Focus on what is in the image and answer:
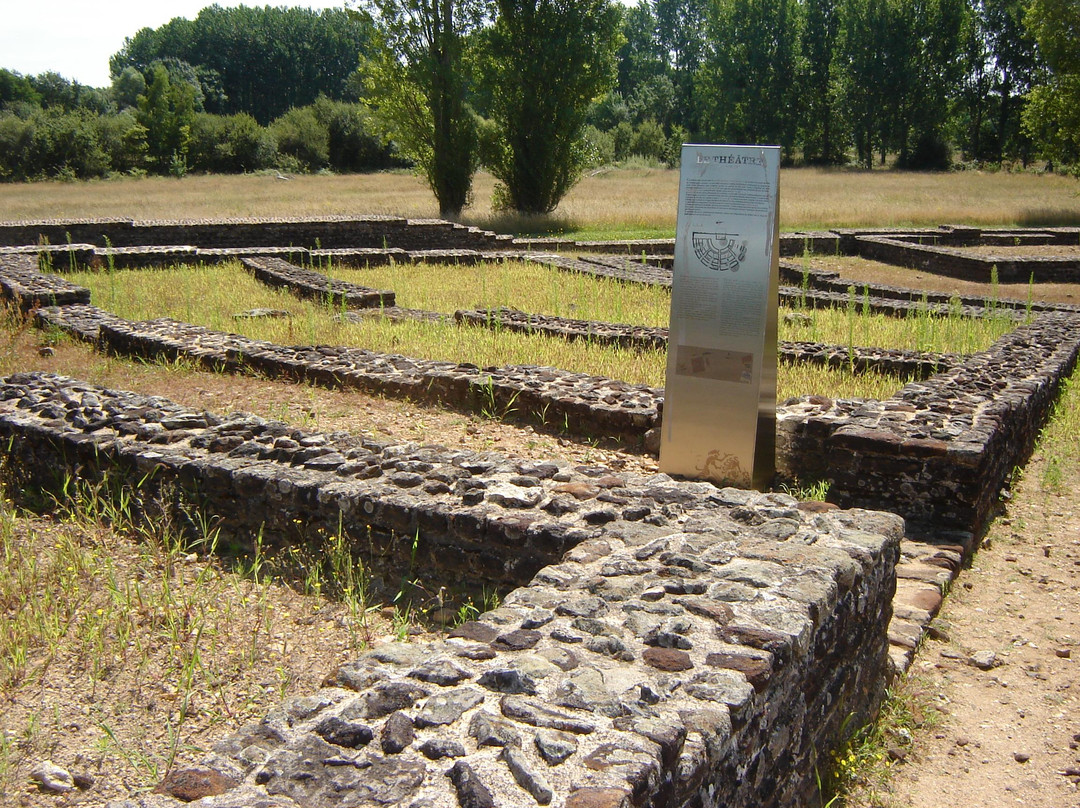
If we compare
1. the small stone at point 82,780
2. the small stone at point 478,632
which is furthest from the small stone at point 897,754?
the small stone at point 82,780

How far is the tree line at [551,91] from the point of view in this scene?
24.4m

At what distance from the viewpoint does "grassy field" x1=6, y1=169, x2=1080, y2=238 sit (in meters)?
24.4

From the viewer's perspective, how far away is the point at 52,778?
2.68m

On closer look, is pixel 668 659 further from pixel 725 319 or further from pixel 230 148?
pixel 230 148

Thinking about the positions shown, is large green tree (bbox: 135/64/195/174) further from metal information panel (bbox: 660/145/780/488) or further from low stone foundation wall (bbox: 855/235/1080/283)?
metal information panel (bbox: 660/145/780/488)

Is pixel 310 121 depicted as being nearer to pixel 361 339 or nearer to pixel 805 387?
pixel 361 339

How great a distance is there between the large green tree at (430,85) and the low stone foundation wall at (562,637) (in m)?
20.9

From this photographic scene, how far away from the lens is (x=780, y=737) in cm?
256

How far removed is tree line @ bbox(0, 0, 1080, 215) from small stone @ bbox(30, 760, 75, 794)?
23.1 metres

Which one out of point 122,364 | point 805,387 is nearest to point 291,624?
point 805,387

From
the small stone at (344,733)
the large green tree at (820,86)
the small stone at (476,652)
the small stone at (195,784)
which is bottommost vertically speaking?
the small stone at (195,784)

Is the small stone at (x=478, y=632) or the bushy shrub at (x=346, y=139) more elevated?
the bushy shrub at (x=346, y=139)

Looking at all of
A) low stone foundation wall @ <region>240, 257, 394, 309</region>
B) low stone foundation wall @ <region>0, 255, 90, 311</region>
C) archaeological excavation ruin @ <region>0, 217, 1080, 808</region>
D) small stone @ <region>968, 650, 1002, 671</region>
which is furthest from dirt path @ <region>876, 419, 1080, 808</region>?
low stone foundation wall @ <region>0, 255, 90, 311</region>

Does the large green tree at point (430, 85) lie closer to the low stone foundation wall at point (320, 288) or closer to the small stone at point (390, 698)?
the low stone foundation wall at point (320, 288)
